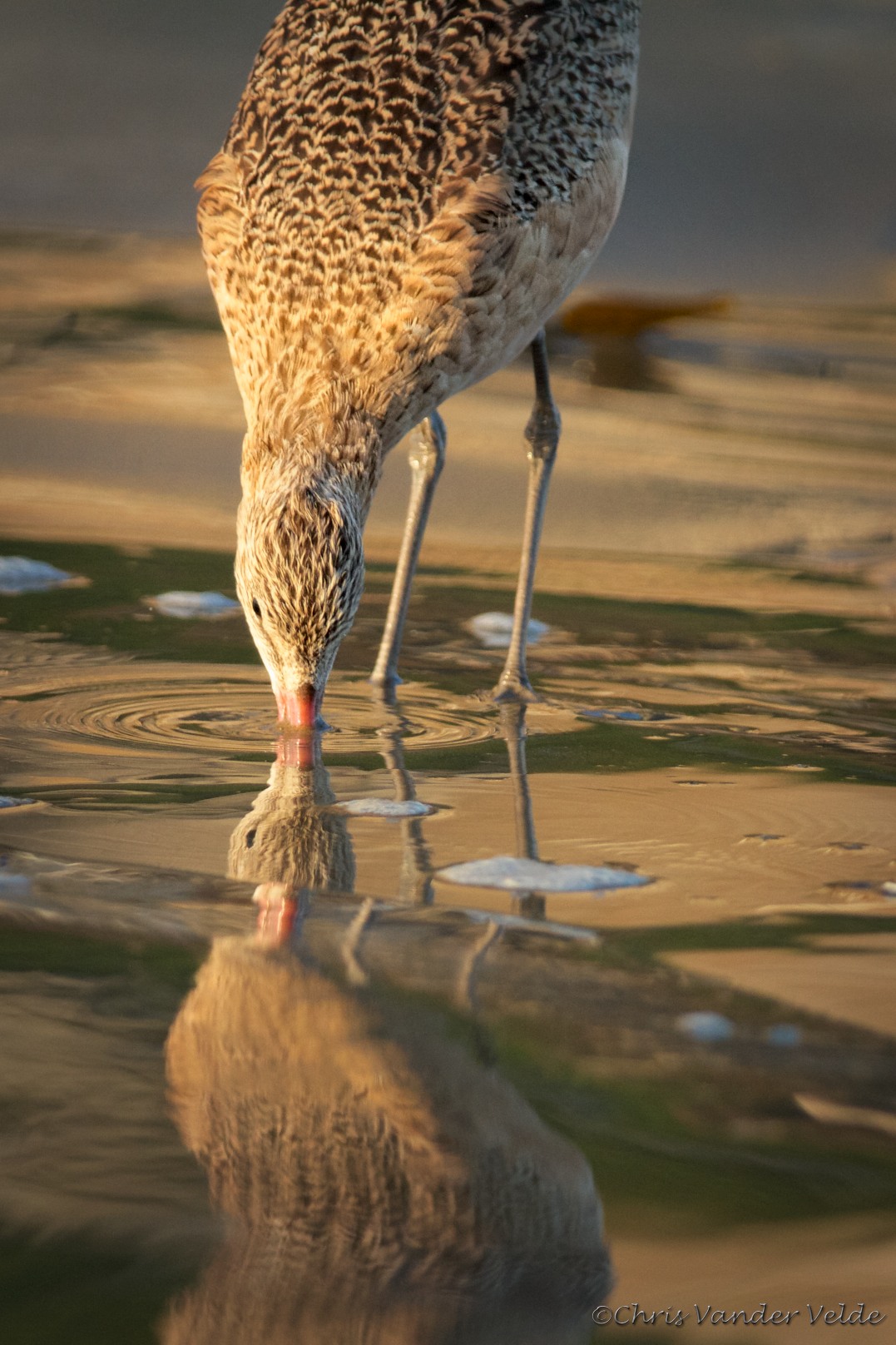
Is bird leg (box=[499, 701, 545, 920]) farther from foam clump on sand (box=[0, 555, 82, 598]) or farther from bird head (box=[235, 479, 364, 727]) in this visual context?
foam clump on sand (box=[0, 555, 82, 598])

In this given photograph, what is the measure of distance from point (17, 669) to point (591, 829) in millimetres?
2250

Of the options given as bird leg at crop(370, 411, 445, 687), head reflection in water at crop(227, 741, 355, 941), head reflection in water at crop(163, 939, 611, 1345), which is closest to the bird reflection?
head reflection in water at crop(227, 741, 355, 941)

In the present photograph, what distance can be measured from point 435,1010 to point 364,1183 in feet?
2.01

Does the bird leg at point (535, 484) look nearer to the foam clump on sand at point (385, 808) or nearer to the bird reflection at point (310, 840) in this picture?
the bird reflection at point (310, 840)

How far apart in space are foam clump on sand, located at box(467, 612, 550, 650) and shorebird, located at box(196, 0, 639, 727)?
503 mm

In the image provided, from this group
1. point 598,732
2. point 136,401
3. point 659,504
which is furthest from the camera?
point 136,401

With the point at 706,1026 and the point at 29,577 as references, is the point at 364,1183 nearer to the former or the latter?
the point at 706,1026

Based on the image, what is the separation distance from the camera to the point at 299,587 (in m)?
5.02

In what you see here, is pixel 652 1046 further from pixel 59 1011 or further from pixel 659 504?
pixel 659 504

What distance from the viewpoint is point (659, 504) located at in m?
8.60

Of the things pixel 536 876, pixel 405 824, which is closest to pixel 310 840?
pixel 405 824

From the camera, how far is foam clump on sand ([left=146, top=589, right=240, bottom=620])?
6.68 metres

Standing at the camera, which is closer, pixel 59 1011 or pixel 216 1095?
pixel 216 1095

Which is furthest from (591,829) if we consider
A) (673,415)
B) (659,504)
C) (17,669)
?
(673,415)
